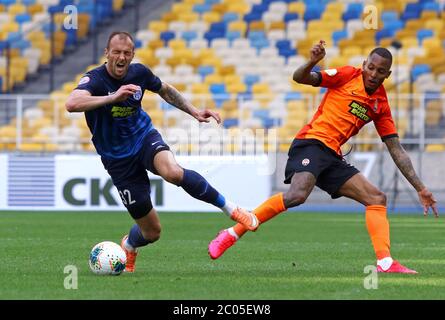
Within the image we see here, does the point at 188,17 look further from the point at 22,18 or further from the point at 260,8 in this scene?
the point at 22,18

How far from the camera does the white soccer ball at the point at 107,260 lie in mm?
9539

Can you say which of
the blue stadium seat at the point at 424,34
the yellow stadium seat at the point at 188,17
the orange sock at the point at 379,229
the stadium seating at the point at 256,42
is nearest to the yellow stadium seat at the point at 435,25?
the stadium seating at the point at 256,42

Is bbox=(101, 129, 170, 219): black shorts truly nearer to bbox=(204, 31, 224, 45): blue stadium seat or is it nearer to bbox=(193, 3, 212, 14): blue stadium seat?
bbox=(204, 31, 224, 45): blue stadium seat

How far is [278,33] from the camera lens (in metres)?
30.2

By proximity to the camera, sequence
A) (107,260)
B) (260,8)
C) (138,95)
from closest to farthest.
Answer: (107,260) < (138,95) < (260,8)

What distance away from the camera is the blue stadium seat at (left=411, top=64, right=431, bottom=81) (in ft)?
90.1

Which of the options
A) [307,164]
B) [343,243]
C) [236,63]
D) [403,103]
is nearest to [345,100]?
[307,164]

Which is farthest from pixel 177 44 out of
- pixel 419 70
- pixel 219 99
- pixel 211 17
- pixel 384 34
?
pixel 419 70

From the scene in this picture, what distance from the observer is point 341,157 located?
10438 mm

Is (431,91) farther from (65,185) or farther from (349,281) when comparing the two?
(349,281)

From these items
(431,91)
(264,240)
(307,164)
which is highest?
(431,91)

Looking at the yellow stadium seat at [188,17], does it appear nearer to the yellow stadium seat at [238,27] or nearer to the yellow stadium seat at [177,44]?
the yellow stadium seat at [177,44]

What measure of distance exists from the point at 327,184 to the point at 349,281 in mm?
1455

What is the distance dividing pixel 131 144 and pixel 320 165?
172 cm
